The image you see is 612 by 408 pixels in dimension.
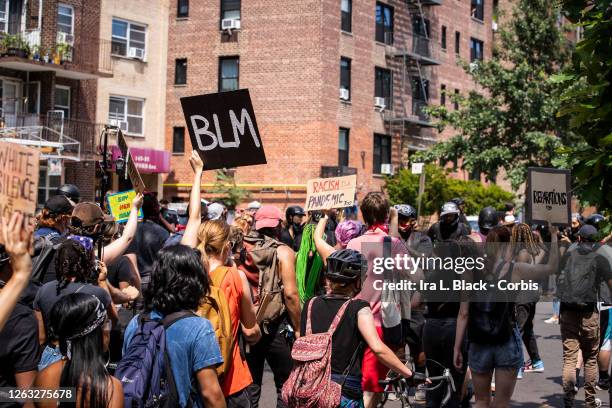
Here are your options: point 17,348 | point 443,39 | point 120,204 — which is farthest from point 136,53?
point 17,348

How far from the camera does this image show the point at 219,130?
7.53 m

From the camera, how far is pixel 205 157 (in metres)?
7.48

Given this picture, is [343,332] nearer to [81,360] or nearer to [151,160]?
[81,360]

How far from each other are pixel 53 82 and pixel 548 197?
86.2 feet

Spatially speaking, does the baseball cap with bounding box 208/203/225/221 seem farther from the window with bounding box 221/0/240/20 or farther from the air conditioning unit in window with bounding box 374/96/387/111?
the air conditioning unit in window with bounding box 374/96/387/111

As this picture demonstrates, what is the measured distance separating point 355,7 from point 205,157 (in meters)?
32.8

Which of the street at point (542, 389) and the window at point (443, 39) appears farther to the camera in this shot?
the window at point (443, 39)

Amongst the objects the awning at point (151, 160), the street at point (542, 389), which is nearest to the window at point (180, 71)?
the awning at point (151, 160)

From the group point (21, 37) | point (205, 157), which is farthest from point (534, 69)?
point (205, 157)

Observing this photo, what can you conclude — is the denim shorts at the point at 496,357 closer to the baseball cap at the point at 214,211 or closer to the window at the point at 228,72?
the baseball cap at the point at 214,211

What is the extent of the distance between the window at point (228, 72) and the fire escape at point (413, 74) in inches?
284

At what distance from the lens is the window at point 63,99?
109 feet

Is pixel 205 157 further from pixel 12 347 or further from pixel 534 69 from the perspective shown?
pixel 534 69

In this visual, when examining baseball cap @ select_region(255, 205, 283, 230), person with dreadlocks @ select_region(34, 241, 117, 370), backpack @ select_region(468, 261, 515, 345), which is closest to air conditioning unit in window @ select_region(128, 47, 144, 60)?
baseball cap @ select_region(255, 205, 283, 230)
